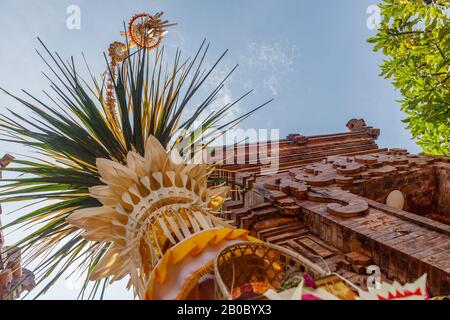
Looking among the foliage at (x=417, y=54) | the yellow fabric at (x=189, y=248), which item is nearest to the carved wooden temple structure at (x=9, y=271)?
the yellow fabric at (x=189, y=248)

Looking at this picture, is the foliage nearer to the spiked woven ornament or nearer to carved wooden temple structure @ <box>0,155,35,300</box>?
the spiked woven ornament

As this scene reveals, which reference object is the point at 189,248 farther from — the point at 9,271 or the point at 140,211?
the point at 9,271

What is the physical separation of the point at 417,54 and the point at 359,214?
519cm

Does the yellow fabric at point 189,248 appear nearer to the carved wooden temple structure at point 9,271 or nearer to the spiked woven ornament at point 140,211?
A: the spiked woven ornament at point 140,211

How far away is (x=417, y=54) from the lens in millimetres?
6641

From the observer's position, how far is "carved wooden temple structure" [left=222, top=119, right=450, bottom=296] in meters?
2.96

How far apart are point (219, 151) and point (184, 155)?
163 inches

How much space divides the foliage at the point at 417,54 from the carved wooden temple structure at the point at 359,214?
1260 mm

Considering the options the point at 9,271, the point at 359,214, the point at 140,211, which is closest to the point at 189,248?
the point at 140,211

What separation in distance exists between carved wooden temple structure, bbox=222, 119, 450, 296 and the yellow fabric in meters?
0.90

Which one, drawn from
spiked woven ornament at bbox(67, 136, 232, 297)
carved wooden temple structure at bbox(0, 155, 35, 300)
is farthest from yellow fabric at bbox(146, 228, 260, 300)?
carved wooden temple structure at bbox(0, 155, 35, 300)

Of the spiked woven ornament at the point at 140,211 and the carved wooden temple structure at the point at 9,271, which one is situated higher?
the spiked woven ornament at the point at 140,211

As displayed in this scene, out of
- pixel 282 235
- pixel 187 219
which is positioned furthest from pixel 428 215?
pixel 187 219

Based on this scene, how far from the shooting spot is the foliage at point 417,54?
606 cm
